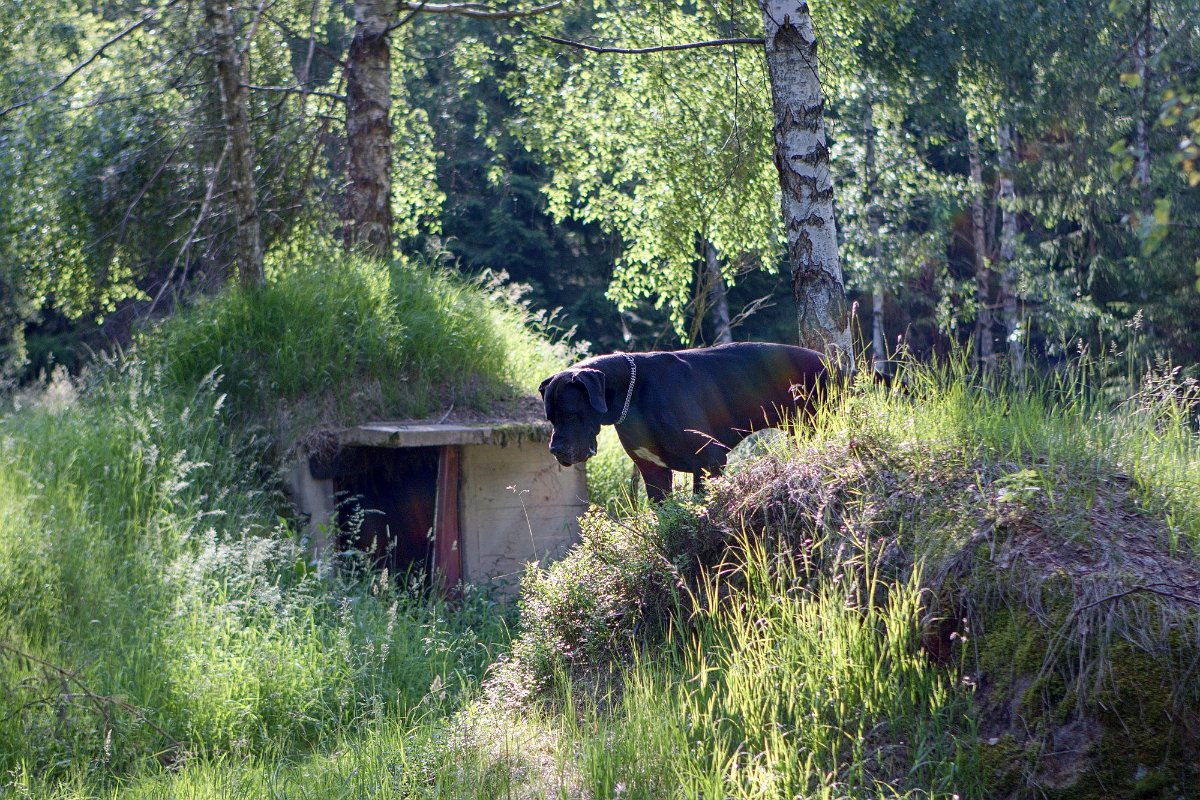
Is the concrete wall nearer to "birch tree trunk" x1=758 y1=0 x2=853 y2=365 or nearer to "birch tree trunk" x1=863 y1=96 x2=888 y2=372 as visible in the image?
"birch tree trunk" x1=758 y1=0 x2=853 y2=365

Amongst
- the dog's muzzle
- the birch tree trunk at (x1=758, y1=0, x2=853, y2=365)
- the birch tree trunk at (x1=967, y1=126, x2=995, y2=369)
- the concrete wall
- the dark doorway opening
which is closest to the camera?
the dog's muzzle

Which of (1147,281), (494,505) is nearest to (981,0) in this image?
(1147,281)

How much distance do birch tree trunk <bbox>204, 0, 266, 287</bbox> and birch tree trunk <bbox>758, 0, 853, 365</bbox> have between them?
196 inches

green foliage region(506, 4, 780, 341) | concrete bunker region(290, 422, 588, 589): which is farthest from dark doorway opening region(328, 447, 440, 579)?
green foliage region(506, 4, 780, 341)

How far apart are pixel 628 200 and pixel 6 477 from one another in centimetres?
755

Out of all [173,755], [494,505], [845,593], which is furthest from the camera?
[494,505]

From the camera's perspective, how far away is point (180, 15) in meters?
13.5

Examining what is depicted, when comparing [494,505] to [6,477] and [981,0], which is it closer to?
[6,477]

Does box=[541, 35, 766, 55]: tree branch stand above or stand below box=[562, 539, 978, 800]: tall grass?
above

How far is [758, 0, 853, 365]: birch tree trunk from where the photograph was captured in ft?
24.0

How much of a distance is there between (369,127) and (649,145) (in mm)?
2888

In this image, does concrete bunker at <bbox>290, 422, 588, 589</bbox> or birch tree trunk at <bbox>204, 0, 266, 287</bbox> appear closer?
concrete bunker at <bbox>290, 422, 588, 589</bbox>

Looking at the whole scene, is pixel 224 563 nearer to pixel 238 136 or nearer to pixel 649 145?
pixel 238 136

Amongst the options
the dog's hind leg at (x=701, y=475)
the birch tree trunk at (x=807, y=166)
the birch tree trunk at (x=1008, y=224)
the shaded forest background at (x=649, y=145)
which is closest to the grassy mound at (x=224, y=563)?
the dog's hind leg at (x=701, y=475)
